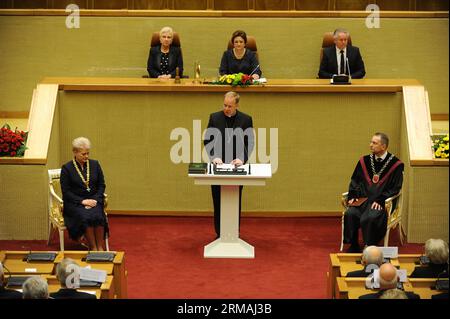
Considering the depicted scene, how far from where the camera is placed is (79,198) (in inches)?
389

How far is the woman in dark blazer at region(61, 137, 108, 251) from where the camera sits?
32.1ft

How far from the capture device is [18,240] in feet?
34.1

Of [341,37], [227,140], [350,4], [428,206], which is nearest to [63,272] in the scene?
[227,140]

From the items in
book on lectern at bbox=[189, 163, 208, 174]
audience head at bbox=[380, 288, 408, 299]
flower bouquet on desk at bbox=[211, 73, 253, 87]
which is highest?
flower bouquet on desk at bbox=[211, 73, 253, 87]

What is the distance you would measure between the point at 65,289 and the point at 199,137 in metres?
4.09

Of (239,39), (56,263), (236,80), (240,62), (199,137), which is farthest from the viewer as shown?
(240,62)

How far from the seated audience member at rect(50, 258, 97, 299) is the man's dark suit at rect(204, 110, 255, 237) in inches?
122

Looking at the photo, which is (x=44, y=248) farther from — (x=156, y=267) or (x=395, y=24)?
(x=395, y=24)

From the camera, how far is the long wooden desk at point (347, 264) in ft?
26.5

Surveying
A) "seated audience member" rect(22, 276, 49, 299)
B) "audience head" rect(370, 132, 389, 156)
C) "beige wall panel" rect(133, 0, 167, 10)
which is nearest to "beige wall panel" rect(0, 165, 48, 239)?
"audience head" rect(370, 132, 389, 156)

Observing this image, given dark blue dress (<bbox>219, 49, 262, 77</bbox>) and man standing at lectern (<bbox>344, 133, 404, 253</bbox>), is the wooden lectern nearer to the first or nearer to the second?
man standing at lectern (<bbox>344, 133, 404, 253</bbox>)

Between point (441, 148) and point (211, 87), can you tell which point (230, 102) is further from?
point (441, 148)

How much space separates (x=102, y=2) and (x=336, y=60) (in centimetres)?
392
